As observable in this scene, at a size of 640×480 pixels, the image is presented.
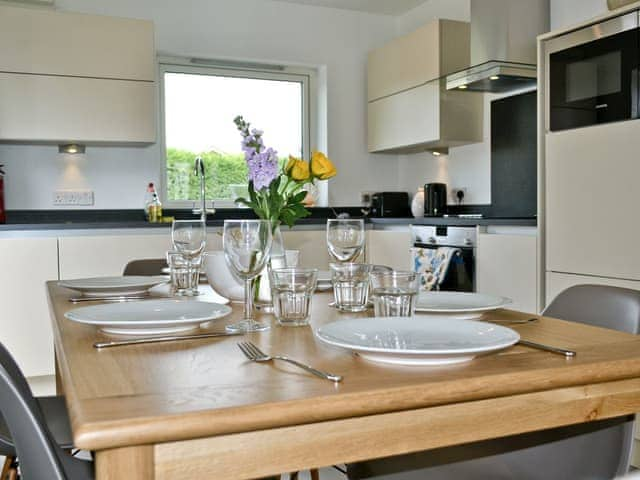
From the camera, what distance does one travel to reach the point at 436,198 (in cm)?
445

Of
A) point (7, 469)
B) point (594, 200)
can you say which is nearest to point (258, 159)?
point (7, 469)

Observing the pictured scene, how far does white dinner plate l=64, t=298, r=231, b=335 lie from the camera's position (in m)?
1.04

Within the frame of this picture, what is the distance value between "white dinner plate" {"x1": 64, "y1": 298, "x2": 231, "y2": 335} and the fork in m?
0.12

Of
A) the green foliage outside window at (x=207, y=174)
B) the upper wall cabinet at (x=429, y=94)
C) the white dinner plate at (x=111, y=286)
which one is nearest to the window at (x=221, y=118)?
the green foliage outside window at (x=207, y=174)

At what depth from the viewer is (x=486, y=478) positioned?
121cm

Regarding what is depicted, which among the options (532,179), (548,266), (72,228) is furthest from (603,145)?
(72,228)

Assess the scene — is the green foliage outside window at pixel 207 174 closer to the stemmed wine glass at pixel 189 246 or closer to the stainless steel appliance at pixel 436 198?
the stainless steel appliance at pixel 436 198

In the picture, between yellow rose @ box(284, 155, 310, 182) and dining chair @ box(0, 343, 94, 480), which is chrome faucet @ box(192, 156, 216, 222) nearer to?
yellow rose @ box(284, 155, 310, 182)

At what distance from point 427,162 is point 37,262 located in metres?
2.72

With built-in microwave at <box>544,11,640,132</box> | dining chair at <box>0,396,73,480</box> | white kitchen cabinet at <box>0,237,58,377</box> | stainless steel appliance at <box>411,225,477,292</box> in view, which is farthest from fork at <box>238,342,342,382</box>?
white kitchen cabinet at <box>0,237,58,377</box>

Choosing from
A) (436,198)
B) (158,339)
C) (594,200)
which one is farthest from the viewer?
(436,198)

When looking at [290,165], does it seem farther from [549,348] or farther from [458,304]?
[549,348]

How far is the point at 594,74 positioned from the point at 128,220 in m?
2.93

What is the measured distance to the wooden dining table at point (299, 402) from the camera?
0.67 meters
